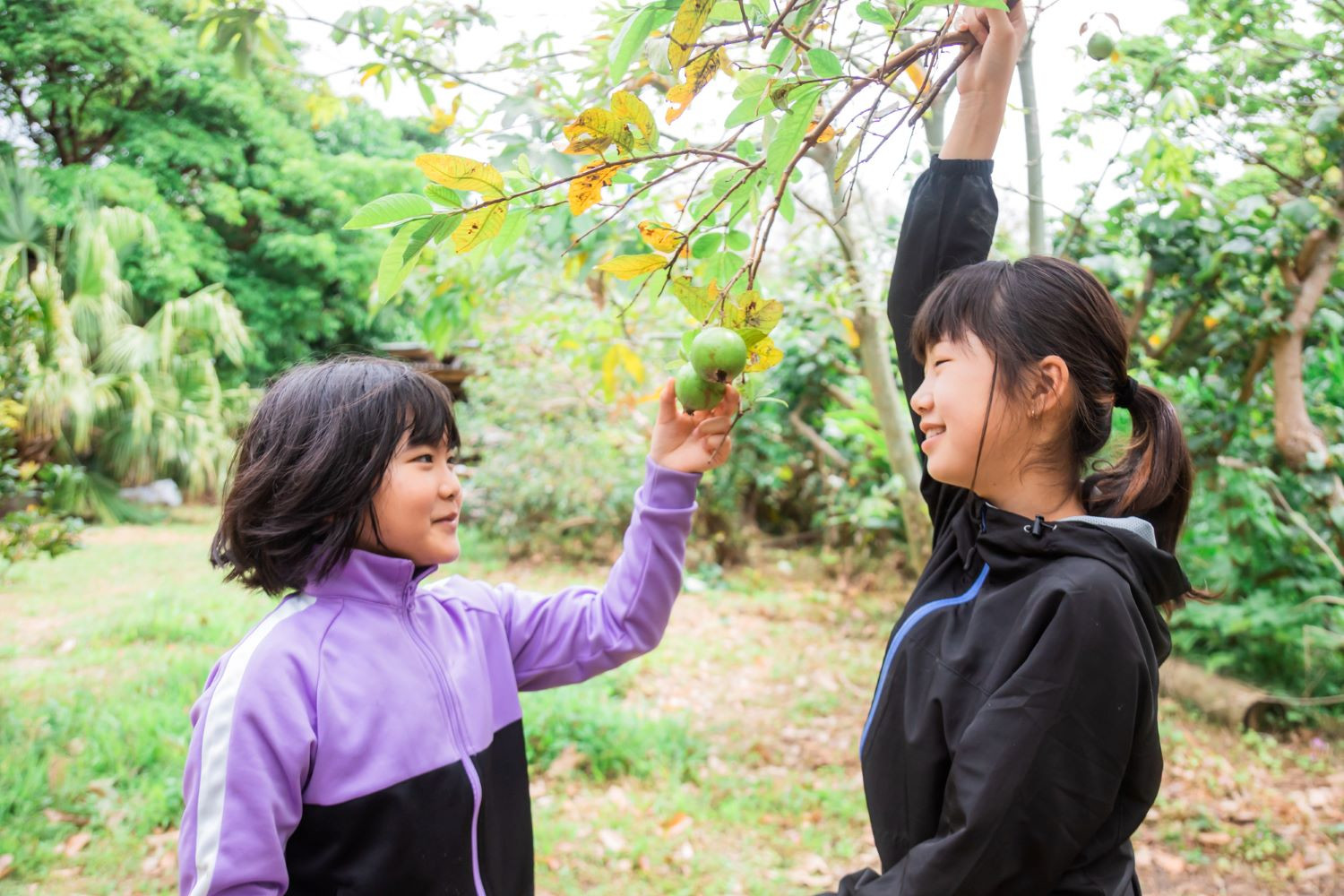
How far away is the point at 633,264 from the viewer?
38.8 inches

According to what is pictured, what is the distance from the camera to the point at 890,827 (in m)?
0.92

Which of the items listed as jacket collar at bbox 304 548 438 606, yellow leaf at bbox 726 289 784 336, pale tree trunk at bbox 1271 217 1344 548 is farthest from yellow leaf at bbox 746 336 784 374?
pale tree trunk at bbox 1271 217 1344 548

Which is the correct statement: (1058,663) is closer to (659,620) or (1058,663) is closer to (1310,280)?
(659,620)

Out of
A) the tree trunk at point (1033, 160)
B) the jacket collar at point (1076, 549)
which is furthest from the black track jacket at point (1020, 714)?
the tree trunk at point (1033, 160)

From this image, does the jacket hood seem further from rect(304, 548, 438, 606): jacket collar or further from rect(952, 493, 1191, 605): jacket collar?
rect(304, 548, 438, 606): jacket collar

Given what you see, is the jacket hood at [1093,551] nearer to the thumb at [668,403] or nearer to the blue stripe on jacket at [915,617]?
the blue stripe on jacket at [915,617]

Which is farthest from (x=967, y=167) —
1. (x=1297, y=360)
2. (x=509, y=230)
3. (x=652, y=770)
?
(x=652, y=770)

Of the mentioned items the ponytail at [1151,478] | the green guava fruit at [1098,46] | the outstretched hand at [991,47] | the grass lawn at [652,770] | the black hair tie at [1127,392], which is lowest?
the grass lawn at [652,770]

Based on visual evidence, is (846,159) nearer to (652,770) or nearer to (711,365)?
(711,365)

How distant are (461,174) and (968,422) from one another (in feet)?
1.82

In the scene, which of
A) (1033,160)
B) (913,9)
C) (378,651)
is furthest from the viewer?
(1033,160)

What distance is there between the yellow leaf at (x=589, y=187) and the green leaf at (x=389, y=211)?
17cm

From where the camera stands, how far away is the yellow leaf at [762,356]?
0.99 meters

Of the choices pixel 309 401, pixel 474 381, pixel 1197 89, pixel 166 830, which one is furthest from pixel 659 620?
pixel 474 381
